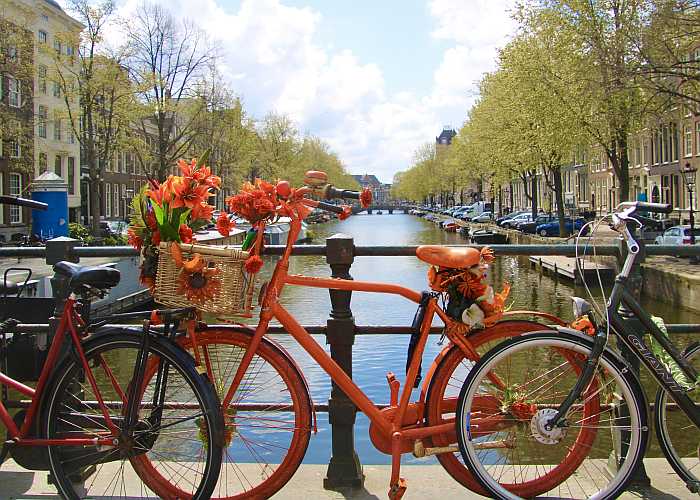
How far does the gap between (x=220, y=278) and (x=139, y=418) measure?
0.72m

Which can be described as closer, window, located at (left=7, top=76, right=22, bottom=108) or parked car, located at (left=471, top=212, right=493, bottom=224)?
window, located at (left=7, top=76, right=22, bottom=108)

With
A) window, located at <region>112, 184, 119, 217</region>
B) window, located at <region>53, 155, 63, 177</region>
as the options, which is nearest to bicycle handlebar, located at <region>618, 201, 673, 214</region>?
window, located at <region>53, 155, 63, 177</region>

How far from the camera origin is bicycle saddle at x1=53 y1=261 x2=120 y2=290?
3.08m

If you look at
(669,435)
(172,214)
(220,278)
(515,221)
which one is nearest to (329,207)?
(220,278)

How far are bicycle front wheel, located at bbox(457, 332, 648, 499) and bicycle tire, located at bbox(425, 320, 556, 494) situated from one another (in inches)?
3.7

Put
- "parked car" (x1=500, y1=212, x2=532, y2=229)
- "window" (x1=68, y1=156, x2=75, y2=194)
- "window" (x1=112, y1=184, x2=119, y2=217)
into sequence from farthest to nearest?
"window" (x1=112, y1=184, x2=119, y2=217), "parked car" (x1=500, y1=212, x2=532, y2=229), "window" (x1=68, y1=156, x2=75, y2=194)

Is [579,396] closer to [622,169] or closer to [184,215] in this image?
[184,215]

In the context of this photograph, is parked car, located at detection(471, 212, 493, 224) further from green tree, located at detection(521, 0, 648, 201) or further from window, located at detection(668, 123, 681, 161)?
green tree, located at detection(521, 0, 648, 201)

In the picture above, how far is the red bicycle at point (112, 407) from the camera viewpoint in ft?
9.81

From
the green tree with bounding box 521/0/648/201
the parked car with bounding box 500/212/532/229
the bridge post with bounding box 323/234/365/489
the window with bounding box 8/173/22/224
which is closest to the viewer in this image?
the bridge post with bounding box 323/234/365/489

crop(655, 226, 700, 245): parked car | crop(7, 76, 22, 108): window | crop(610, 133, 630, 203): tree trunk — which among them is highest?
crop(7, 76, 22, 108): window

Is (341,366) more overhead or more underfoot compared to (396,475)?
more overhead

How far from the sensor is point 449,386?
10.6ft

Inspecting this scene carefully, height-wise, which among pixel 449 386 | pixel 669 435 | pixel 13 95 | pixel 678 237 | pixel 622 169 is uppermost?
pixel 13 95
